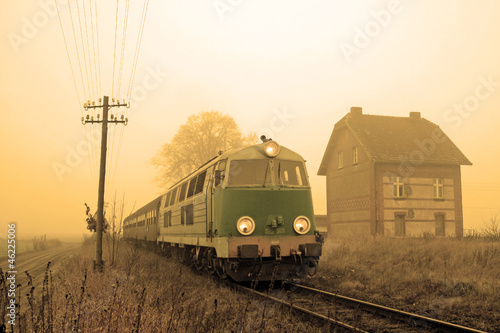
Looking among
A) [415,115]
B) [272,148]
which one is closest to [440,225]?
[415,115]

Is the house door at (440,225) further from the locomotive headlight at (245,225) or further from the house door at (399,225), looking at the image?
the locomotive headlight at (245,225)

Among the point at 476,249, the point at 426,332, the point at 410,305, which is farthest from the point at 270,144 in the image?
the point at 476,249

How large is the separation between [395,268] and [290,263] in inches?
174

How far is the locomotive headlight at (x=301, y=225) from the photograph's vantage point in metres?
9.91

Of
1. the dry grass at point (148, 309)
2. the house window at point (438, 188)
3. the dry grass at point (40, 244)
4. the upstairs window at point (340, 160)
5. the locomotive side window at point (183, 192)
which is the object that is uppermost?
the upstairs window at point (340, 160)

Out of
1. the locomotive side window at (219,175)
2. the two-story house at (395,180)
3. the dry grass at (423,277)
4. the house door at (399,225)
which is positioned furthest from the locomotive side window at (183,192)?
the house door at (399,225)

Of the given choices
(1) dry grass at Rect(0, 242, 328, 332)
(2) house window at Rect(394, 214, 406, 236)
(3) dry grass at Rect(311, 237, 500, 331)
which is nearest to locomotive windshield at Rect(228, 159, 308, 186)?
(1) dry grass at Rect(0, 242, 328, 332)

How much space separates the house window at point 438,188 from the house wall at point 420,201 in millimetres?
205

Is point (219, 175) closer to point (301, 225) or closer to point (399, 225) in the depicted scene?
point (301, 225)

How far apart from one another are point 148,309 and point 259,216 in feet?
13.3

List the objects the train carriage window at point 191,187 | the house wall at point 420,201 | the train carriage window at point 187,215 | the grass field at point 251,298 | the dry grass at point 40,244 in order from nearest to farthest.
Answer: the grass field at point 251,298
the train carriage window at point 187,215
the train carriage window at point 191,187
the house wall at point 420,201
the dry grass at point 40,244

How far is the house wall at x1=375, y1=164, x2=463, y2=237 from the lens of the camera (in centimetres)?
2612

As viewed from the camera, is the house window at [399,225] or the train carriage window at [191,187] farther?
the house window at [399,225]

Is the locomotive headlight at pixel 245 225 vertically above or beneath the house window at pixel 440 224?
above
